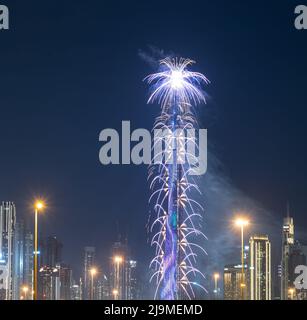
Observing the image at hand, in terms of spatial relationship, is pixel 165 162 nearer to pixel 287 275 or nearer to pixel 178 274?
pixel 178 274

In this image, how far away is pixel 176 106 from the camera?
128 ft

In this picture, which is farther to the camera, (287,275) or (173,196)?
(287,275)

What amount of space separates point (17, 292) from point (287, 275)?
133 feet

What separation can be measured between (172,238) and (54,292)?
85.1 meters

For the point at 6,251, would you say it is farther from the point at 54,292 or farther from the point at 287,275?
the point at 287,275

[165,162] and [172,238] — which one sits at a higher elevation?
[165,162]
